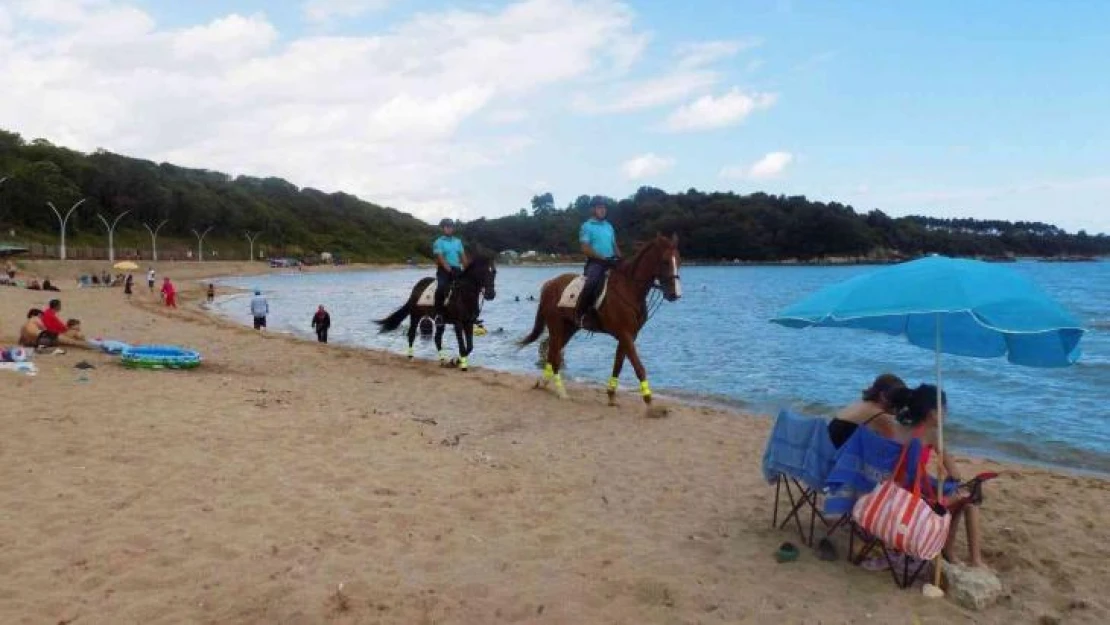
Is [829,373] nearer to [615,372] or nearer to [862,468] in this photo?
[615,372]

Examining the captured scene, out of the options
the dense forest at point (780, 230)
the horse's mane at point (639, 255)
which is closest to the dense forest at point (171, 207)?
the dense forest at point (780, 230)

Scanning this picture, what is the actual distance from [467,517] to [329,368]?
33.7 ft

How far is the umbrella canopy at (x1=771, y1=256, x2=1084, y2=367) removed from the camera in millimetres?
4836

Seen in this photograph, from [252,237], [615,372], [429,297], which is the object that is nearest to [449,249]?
Result: [429,297]

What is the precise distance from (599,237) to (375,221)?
593 feet

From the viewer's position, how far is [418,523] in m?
6.16

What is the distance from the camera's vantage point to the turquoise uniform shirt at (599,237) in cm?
1200

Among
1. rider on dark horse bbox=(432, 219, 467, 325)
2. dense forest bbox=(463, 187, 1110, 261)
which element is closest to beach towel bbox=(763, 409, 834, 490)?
rider on dark horse bbox=(432, 219, 467, 325)

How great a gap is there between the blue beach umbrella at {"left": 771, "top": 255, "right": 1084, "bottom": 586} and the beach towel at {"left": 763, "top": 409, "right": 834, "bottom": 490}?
76 centimetres

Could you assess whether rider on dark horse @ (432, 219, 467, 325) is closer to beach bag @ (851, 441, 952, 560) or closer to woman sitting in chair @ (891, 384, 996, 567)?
woman sitting in chair @ (891, 384, 996, 567)

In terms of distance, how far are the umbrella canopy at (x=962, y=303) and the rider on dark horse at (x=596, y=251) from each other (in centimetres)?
625

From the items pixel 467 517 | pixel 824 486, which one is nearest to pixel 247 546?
pixel 467 517

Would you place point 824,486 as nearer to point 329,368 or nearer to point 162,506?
point 162,506

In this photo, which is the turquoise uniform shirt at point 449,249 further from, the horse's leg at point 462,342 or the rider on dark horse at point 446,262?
the horse's leg at point 462,342
